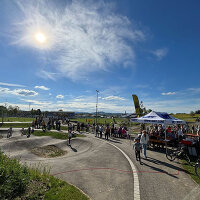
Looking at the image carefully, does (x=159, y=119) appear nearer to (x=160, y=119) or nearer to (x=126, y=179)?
(x=160, y=119)

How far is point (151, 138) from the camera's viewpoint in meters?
13.5

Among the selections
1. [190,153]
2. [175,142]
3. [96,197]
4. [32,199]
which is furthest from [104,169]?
[175,142]

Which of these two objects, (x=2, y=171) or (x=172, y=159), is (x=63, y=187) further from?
(x=172, y=159)

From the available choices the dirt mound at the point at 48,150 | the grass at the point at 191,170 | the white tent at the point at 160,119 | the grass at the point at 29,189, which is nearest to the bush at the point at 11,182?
the grass at the point at 29,189

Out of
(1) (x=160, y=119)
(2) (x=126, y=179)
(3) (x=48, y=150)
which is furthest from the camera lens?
(3) (x=48, y=150)

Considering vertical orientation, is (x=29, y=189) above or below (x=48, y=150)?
above

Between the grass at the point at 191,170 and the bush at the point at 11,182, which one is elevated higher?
the bush at the point at 11,182

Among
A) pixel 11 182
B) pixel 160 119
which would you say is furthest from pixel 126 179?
pixel 160 119

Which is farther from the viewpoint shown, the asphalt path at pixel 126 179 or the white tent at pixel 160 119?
the white tent at pixel 160 119

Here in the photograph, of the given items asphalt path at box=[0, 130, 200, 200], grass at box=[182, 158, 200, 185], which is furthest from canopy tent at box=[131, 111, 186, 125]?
asphalt path at box=[0, 130, 200, 200]

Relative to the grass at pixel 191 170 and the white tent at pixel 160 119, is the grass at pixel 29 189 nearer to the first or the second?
the grass at pixel 191 170

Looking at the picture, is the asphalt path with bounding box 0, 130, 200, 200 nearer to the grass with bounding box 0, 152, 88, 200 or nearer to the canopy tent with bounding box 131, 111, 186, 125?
the grass with bounding box 0, 152, 88, 200

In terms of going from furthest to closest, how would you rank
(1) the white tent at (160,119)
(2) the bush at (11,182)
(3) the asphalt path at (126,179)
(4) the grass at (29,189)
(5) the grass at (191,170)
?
(1) the white tent at (160,119)
(5) the grass at (191,170)
(3) the asphalt path at (126,179)
(4) the grass at (29,189)
(2) the bush at (11,182)

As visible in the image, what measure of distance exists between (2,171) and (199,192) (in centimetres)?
771
